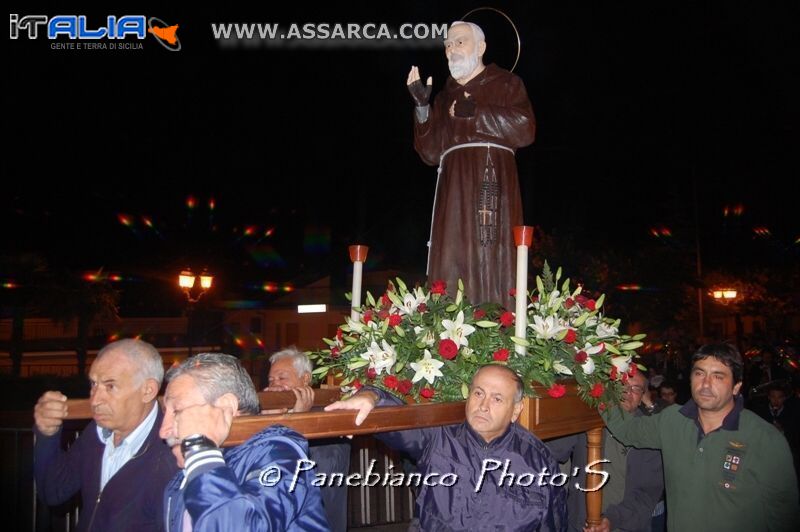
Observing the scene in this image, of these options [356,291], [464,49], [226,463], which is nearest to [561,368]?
[356,291]

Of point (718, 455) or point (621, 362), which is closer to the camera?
point (621, 362)

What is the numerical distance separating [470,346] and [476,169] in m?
1.40

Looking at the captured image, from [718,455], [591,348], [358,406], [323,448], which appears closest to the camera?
[358,406]

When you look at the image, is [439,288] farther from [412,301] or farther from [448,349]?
[448,349]

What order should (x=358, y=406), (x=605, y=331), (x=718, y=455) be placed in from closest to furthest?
(x=358, y=406)
(x=605, y=331)
(x=718, y=455)

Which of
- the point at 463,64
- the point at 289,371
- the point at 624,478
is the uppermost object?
the point at 463,64

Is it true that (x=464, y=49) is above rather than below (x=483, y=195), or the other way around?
above

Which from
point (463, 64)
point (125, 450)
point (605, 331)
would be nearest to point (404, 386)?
point (605, 331)

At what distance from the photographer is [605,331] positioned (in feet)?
11.9

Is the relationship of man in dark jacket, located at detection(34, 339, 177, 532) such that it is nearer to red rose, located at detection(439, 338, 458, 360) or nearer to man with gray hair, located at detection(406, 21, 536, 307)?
red rose, located at detection(439, 338, 458, 360)

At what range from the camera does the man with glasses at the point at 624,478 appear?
13.6ft

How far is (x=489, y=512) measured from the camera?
2939 millimetres

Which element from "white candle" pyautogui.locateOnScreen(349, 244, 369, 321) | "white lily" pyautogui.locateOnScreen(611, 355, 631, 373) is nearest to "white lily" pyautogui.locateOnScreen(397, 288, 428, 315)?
"white candle" pyautogui.locateOnScreen(349, 244, 369, 321)

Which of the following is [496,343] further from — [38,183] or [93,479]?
[38,183]
